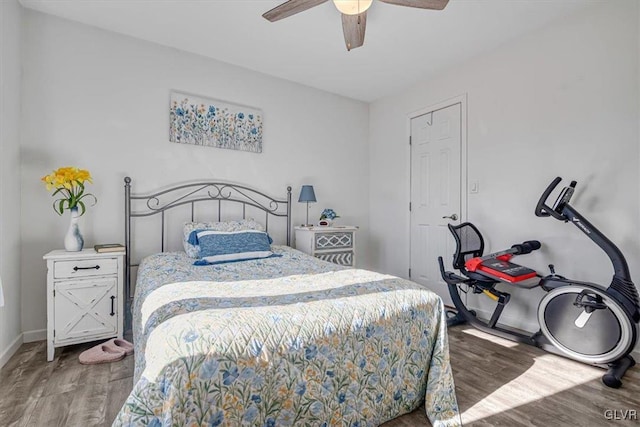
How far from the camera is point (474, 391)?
6.22 feet

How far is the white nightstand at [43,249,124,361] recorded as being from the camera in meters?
2.22

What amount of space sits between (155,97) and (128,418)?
2.88 meters

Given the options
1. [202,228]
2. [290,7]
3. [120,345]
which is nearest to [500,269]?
[290,7]

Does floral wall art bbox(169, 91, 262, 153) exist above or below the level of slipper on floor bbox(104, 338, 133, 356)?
above

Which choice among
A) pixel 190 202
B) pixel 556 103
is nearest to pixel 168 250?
pixel 190 202

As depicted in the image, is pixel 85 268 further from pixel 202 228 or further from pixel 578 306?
pixel 578 306

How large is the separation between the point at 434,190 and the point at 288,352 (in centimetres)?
299

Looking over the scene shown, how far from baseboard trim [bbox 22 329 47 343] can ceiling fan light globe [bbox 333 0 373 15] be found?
330 cm

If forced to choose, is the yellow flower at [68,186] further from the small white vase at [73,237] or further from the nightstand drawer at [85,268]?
the nightstand drawer at [85,268]

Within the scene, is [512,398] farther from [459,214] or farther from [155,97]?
[155,97]

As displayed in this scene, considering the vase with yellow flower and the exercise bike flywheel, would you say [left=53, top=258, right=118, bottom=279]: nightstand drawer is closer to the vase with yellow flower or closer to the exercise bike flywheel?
the vase with yellow flower

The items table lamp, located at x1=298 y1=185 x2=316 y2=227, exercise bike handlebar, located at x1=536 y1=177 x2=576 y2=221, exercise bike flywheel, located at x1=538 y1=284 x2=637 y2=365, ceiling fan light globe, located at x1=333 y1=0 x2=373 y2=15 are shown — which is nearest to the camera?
ceiling fan light globe, located at x1=333 y1=0 x2=373 y2=15

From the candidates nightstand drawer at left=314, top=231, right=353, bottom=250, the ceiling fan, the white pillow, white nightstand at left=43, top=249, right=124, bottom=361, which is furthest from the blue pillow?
the ceiling fan

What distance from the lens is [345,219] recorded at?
172 inches
